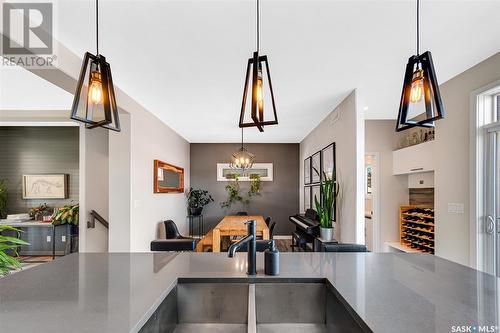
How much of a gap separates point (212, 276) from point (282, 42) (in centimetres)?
190

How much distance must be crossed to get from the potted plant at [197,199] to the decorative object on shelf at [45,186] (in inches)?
109

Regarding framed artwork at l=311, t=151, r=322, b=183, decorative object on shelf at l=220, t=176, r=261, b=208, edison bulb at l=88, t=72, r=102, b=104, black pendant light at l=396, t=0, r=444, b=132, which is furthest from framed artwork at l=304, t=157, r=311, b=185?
edison bulb at l=88, t=72, r=102, b=104

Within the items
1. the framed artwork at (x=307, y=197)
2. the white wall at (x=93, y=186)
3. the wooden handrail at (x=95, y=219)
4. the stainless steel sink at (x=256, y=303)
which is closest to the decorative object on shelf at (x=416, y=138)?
the framed artwork at (x=307, y=197)

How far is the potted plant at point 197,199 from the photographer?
Result: 7.14 m

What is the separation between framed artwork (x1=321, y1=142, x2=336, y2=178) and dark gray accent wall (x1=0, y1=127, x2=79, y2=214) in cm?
508

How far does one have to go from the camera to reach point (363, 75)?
9.76 feet

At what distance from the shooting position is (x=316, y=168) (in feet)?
17.8

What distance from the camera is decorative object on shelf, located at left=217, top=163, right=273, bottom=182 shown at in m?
7.52

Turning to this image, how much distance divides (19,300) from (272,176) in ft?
21.9

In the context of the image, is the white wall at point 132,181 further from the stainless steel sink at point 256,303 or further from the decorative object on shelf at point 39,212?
the stainless steel sink at point 256,303

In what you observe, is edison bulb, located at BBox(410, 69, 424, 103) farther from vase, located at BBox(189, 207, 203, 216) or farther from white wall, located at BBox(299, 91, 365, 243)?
vase, located at BBox(189, 207, 203, 216)

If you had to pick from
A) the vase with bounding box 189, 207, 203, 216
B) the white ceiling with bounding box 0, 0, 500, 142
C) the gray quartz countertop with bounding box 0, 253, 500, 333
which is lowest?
the vase with bounding box 189, 207, 203, 216

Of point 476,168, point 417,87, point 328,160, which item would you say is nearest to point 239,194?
point 328,160

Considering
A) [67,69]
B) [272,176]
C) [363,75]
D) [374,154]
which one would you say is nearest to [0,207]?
[67,69]
